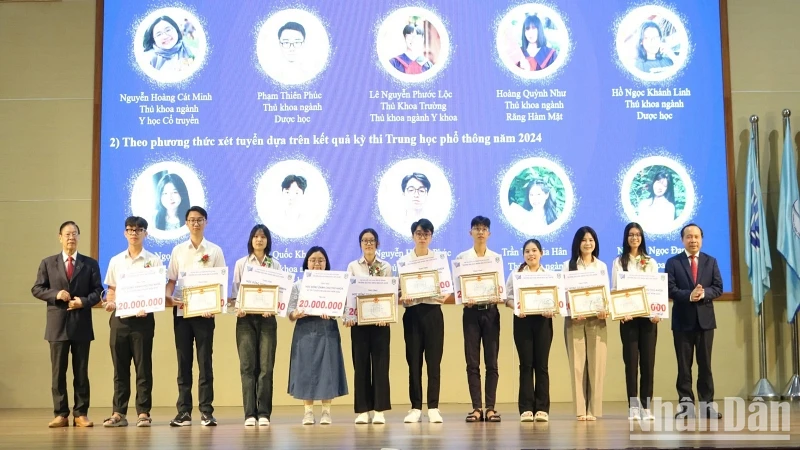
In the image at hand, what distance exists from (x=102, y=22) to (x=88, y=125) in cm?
104

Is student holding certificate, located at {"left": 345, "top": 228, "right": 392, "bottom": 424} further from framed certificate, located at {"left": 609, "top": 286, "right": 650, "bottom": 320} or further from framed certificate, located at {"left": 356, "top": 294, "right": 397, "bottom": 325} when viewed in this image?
framed certificate, located at {"left": 609, "top": 286, "right": 650, "bottom": 320}

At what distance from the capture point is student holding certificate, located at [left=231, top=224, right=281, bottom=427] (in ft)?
20.6

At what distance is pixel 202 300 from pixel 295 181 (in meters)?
2.50

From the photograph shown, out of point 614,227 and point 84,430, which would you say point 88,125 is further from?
point 614,227

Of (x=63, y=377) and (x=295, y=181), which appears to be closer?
(x=63, y=377)

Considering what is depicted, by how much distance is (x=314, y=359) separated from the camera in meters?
6.41

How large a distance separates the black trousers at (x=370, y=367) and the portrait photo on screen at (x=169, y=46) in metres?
3.66

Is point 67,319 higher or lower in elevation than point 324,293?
lower

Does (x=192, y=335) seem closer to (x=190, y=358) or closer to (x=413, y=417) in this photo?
(x=190, y=358)

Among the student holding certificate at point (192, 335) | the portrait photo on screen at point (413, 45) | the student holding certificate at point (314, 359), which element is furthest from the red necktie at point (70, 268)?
the portrait photo on screen at point (413, 45)

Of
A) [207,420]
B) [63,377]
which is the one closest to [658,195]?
[207,420]

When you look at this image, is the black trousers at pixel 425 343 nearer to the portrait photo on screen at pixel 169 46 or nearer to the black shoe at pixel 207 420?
the black shoe at pixel 207 420

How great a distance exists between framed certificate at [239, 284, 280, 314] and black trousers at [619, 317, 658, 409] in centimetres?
263

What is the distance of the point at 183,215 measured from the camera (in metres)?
8.50
